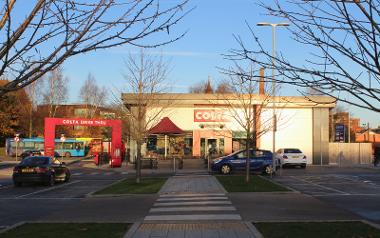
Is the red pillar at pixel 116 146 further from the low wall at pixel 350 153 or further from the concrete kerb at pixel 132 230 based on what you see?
the concrete kerb at pixel 132 230

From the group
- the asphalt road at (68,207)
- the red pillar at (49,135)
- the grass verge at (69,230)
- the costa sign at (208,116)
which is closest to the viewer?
the grass verge at (69,230)

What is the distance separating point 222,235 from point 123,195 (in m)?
9.49

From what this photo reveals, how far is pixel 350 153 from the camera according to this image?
156 ft

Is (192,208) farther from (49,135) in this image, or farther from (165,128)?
(49,135)

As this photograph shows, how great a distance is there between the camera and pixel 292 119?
152ft

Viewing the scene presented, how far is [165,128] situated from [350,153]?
58.1 ft

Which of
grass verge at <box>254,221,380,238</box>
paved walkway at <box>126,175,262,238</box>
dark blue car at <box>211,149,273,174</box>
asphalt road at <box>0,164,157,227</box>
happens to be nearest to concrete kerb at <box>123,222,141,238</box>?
paved walkway at <box>126,175,262,238</box>

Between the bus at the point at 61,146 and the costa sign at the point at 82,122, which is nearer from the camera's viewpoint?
the costa sign at the point at 82,122

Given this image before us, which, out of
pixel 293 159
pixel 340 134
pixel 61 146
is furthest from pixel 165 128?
pixel 61 146

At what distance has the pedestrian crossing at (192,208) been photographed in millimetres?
12500

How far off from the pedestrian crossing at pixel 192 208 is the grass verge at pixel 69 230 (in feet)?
5.51

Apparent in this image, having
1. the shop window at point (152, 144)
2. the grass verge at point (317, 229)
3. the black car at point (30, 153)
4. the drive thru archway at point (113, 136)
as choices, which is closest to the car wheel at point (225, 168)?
the drive thru archway at point (113, 136)

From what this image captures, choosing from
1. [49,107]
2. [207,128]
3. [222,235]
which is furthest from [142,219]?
[49,107]

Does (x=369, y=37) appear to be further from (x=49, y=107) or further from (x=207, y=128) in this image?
(x=49, y=107)
